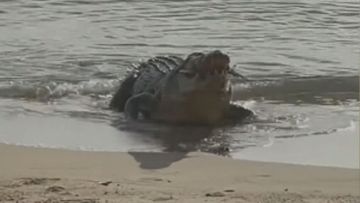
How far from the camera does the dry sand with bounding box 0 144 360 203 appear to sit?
5.09 m

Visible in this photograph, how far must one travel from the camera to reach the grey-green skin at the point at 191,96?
8250 mm

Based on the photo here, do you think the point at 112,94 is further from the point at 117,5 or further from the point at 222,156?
the point at 117,5

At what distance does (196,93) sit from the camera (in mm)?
8484

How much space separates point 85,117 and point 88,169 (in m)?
2.60

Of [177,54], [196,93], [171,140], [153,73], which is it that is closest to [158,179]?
[171,140]

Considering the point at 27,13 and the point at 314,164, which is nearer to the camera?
the point at 314,164

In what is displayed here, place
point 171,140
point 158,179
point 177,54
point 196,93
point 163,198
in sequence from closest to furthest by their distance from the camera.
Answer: point 163,198
point 158,179
point 171,140
point 196,93
point 177,54

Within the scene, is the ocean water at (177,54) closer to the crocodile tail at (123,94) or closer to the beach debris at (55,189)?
the crocodile tail at (123,94)

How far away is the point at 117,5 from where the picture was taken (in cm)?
1595

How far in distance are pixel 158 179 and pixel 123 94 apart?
3.82 m

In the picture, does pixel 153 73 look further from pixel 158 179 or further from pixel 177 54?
pixel 158 179

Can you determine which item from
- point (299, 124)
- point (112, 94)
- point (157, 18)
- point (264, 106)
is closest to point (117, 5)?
point (157, 18)

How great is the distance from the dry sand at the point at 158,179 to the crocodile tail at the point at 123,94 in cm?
253

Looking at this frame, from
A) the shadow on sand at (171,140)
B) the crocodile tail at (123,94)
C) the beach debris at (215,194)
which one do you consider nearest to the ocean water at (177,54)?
the shadow on sand at (171,140)
